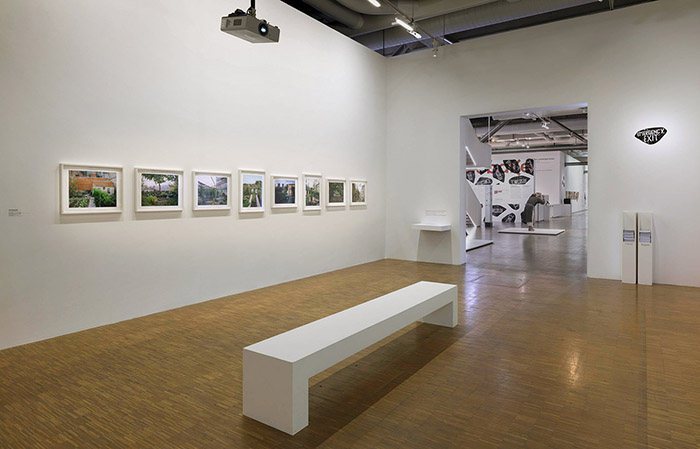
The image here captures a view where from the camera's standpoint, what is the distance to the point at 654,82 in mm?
8297

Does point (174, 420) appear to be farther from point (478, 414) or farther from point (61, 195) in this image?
point (61, 195)

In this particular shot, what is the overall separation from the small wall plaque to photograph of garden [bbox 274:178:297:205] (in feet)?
22.0

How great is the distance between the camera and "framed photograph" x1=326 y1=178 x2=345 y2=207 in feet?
31.6

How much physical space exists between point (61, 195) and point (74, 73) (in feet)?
4.91

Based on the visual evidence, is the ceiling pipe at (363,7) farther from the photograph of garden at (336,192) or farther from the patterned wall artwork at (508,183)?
the patterned wall artwork at (508,183)

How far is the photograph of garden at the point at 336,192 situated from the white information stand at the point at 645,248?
5.92m

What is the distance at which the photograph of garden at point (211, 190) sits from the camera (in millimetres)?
6883

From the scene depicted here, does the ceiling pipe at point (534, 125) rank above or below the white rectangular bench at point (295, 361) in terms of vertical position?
above

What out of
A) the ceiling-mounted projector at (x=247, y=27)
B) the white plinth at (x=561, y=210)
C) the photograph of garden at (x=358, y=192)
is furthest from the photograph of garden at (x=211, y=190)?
the white plinth at (x=561, y=210)

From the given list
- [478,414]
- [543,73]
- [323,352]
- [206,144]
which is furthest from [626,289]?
[206,144]

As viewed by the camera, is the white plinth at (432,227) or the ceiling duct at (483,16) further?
the white plinth at (432,227)

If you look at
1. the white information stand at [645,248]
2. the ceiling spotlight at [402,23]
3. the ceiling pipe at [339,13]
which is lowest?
the white information stand at [645,248]

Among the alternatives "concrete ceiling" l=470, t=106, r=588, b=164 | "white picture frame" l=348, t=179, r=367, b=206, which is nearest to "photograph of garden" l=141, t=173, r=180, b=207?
"white picture frame" l=348, t=179, r=367, b=206

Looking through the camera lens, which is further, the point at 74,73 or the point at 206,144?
the point at 206,144
